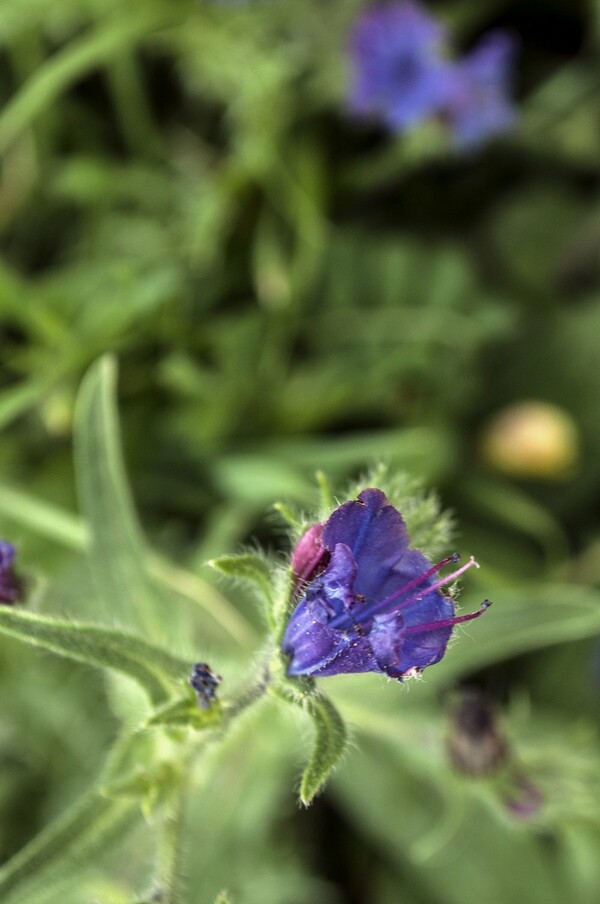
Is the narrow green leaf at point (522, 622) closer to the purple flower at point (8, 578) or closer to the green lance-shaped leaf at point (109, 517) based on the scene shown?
the green lance-shaped leaf at point (109, 517)

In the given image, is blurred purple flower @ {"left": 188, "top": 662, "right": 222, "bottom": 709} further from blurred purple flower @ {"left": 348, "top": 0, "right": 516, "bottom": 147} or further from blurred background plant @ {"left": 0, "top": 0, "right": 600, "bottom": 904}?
blurred purple flower @ {"left": 348, "top": 0, "right": 516, "bottom": 147}

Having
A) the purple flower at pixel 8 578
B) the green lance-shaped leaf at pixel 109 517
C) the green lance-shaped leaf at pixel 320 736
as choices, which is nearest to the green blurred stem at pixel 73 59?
the green lance-shaped leaf at pixel 109 517

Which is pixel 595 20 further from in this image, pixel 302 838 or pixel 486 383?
pixel 302 838

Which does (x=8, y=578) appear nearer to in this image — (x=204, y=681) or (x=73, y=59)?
(x=204, y=681)

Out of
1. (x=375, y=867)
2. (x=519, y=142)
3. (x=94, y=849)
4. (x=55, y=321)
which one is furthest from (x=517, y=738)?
(x=519, y=142)

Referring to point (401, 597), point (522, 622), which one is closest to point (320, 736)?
point (401, 597)

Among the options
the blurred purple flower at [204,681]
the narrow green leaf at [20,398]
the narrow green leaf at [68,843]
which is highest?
the narrow green leaf at [20,398]

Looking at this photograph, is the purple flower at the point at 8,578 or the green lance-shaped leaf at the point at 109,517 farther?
the green lance-shaped leaf at the point at 109,517
